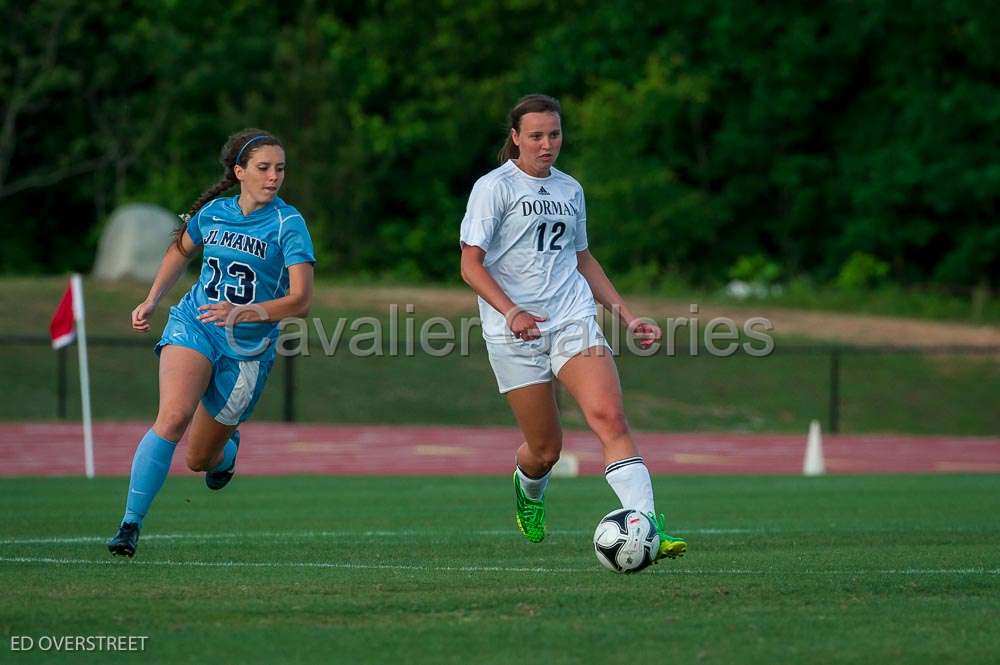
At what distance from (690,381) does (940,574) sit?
22387mm

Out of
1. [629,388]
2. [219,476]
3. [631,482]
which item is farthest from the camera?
[629,388]

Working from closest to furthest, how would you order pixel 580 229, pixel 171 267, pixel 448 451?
pixel 580 229 < pixel 171 267 < pixel 448 451

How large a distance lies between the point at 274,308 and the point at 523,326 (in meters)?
1.33

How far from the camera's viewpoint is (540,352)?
7.59 m

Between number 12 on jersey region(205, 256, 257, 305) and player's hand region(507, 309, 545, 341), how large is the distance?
4.85 feet

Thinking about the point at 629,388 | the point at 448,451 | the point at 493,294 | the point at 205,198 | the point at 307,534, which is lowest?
the point at 448,451

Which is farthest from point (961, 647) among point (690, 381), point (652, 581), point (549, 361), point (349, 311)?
point (349, 311)

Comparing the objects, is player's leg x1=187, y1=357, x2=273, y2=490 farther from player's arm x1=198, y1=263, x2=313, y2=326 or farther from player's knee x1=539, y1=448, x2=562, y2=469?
player's knee x1=539, y1=448, x2=562, y2=469

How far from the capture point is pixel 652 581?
673 centimetres

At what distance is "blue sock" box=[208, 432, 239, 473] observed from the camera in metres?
8.70

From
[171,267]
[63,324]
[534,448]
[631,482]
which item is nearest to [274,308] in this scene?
[171,267]

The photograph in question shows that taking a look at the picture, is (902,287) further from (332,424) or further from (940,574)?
(940,574)

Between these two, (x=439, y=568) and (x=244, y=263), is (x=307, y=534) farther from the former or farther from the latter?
(x=439, y=568)

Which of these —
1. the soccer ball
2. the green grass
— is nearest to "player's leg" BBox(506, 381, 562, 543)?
the soccer ball
